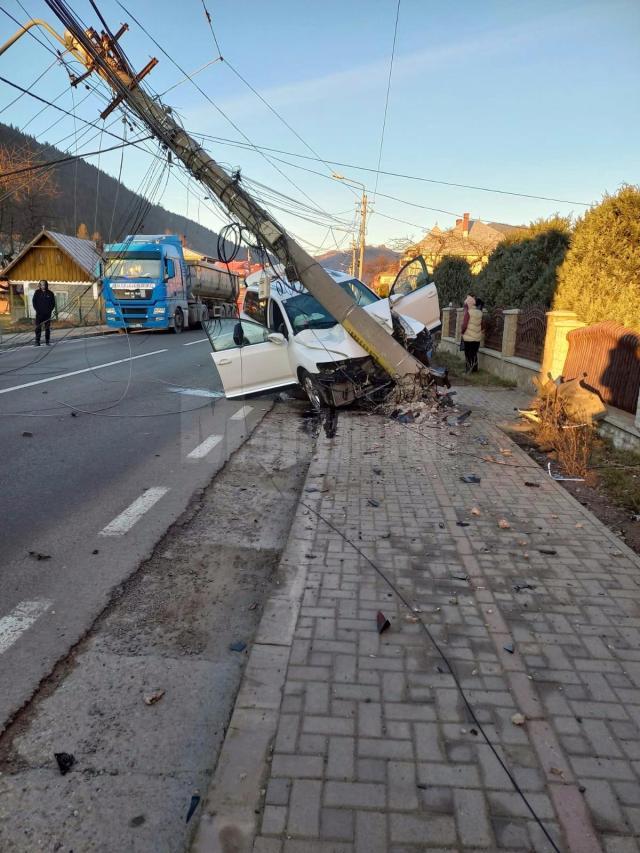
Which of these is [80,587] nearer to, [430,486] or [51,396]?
[430,486]

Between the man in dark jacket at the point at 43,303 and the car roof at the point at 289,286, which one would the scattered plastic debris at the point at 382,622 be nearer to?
the car roof at the point at 289,286

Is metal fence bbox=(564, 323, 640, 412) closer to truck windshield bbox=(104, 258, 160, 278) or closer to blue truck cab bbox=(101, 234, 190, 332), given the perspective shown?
blue truck cab bbox=(101, 234, 190, 332)

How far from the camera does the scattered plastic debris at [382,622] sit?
3292mm

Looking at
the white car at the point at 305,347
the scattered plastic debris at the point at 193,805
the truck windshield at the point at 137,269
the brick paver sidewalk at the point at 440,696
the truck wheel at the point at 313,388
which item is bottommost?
the scattered plastic debris at the point at 193,805

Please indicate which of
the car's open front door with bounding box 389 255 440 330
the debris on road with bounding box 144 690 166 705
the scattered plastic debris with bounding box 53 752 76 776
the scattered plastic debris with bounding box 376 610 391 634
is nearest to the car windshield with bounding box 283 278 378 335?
the car's open front door with bounding box 389 255 440 330

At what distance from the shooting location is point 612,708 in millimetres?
2666

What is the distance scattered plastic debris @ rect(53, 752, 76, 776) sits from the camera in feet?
7.86

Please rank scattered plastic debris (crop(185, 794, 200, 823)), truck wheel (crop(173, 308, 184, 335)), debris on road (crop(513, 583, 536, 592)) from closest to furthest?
scattered plastic debris (crop(185, 794, 200, 823)) < debris on road (crop(513, 583, 536, 592)) < truck wheel (crop(173, 308, 184, 335))

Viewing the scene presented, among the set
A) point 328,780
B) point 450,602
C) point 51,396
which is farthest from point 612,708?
point 51,396

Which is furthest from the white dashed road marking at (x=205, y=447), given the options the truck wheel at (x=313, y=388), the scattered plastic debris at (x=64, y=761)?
the scattered plastic debris at (x=64, y=761)

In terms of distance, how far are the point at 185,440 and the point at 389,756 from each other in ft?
19.6

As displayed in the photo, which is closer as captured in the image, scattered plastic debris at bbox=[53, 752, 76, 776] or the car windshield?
scattered plastic debris at bbox=[53, 752, 76, 776]

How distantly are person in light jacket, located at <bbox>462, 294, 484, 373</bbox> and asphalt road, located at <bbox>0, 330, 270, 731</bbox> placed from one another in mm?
5820

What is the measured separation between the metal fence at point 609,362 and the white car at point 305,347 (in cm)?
255
